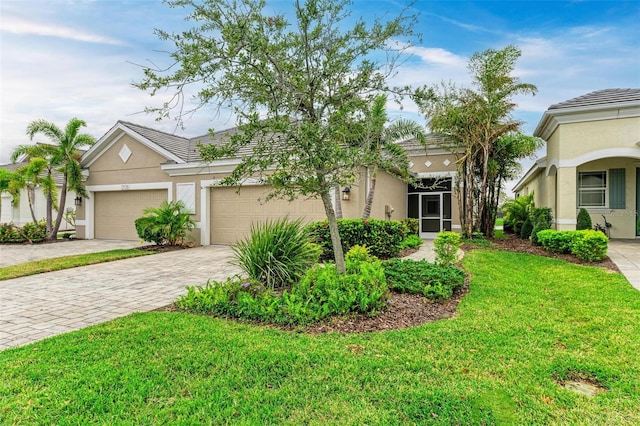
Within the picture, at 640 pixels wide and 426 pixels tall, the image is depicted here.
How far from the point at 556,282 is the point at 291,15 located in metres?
6.48

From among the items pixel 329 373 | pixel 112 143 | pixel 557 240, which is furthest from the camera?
pixel 112 143

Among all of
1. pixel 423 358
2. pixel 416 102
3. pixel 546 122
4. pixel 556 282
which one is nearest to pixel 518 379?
pixel 423 358

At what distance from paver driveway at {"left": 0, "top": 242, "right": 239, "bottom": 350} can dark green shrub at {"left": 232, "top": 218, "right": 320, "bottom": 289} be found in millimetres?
1434

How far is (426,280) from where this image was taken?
5930 mm

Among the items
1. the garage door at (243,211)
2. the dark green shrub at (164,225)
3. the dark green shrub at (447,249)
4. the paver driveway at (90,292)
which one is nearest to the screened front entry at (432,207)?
the garage door at (243,211)

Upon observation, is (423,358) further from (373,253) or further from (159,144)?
(159,144)

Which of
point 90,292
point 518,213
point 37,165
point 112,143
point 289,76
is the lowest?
point 90,292

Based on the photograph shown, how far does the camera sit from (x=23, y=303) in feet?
18.6

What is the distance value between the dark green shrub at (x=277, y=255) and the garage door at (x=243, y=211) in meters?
6.12

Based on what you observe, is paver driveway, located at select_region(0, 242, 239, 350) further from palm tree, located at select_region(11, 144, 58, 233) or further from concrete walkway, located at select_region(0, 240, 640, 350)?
palm tree, located at select_region(11, 144, 58, 233)

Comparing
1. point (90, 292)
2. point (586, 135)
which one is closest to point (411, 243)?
point (586, 135)

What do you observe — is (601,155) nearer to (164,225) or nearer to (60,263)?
(164,225)

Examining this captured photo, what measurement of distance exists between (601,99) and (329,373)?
1230cm

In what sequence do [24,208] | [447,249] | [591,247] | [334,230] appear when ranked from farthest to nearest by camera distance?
[24,208]
[591,247]
[447,249]
[334,230]
